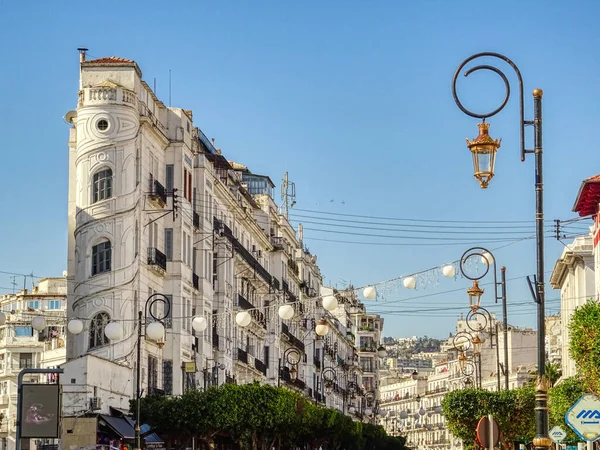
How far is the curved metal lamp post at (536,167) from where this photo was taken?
1930 cm

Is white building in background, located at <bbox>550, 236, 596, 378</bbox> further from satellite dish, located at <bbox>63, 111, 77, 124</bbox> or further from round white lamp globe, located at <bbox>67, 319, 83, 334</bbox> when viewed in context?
round white lamp globe, located at <bbox>67, 319, 83, 334</bbox>

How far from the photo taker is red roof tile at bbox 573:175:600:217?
176ft

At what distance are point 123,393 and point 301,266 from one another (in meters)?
51.8

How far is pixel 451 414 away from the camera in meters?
60.0

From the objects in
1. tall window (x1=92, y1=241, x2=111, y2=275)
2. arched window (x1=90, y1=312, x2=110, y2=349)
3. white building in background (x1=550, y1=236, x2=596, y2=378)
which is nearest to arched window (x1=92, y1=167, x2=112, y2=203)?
tall window (x1=92, y1=241, x2=111, y2=275)

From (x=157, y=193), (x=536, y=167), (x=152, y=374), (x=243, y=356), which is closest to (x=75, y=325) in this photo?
→ (x=152, y=374)

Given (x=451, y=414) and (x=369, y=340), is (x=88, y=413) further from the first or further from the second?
(x=369, y=340)

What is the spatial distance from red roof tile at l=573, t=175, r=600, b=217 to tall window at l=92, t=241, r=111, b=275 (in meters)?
19.7

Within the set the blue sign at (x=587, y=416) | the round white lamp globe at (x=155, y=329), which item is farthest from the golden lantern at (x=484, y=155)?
the round white lamp globe at (x=155, y=329)

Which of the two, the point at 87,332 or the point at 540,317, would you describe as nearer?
the point at 540,317

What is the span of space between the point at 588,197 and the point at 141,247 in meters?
19.6

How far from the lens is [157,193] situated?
52125 mm

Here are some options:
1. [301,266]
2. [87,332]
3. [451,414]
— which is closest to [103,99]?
[87,332]

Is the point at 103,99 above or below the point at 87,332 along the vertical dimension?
above
